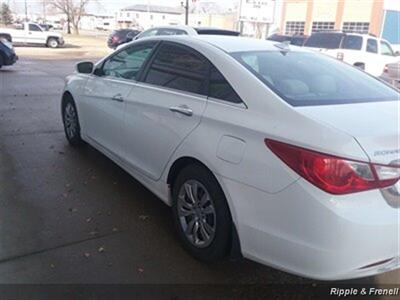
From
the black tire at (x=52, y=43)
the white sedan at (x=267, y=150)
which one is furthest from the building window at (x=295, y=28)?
the white sedan at (x=267, y=150)

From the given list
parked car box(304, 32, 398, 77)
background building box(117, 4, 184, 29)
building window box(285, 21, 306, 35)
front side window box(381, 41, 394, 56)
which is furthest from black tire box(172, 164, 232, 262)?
background building box(117, 4, 184, 29)

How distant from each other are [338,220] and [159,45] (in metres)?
2.44

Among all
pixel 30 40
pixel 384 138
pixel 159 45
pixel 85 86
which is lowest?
pixel 30 40

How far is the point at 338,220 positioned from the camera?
2.30 metres

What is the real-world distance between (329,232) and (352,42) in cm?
1389

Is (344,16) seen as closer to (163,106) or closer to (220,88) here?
(163,106)

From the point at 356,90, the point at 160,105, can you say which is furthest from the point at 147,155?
the point at 356,90

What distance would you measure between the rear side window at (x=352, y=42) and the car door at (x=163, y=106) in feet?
40.6

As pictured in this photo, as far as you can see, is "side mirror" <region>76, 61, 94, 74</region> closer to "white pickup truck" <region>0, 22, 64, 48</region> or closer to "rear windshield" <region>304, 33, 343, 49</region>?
"rear windshield" <region>304, 33, 343, 49</region>

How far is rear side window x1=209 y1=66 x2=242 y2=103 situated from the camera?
2982 millimetres

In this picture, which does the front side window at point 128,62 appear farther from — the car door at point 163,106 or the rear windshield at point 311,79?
the rear windshield at point 311,79

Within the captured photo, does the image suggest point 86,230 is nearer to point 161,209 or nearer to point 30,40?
point 161,209

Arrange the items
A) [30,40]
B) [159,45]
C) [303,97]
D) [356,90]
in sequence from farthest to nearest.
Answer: [30,40]
[159,45]
[356,90]
[303,97]

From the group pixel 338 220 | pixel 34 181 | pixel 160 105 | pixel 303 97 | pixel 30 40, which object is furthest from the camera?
pixel 30 40
